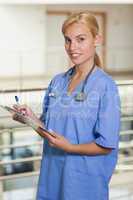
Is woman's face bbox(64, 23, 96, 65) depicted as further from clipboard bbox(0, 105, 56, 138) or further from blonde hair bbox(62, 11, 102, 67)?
clipboard bbox(0, 105, 56, 138)

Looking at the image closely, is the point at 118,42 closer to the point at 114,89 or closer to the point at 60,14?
the point at 60,14

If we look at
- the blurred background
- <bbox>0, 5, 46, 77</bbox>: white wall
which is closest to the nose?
the blurred background

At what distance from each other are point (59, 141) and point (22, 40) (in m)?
3.78

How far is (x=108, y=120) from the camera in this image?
2.27 feet

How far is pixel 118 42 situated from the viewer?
5.23 metres

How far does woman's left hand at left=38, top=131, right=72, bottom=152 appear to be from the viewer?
0.68 m

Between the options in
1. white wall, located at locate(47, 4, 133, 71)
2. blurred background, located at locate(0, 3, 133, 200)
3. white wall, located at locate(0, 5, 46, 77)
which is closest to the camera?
blurred background, located at locate(0, 3, 133, 200)

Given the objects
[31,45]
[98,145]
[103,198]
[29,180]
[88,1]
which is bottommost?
[29,180]

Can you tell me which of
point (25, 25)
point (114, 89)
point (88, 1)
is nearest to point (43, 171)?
point (114, 89)

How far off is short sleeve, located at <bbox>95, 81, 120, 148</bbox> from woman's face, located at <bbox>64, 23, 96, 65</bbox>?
73 mm

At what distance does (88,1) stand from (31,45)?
4.30 feet

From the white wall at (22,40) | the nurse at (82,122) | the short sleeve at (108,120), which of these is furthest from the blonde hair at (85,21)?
the white wall at (22,40)

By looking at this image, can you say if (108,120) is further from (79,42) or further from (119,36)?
(119,36)

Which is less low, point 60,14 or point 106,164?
point 60,14
